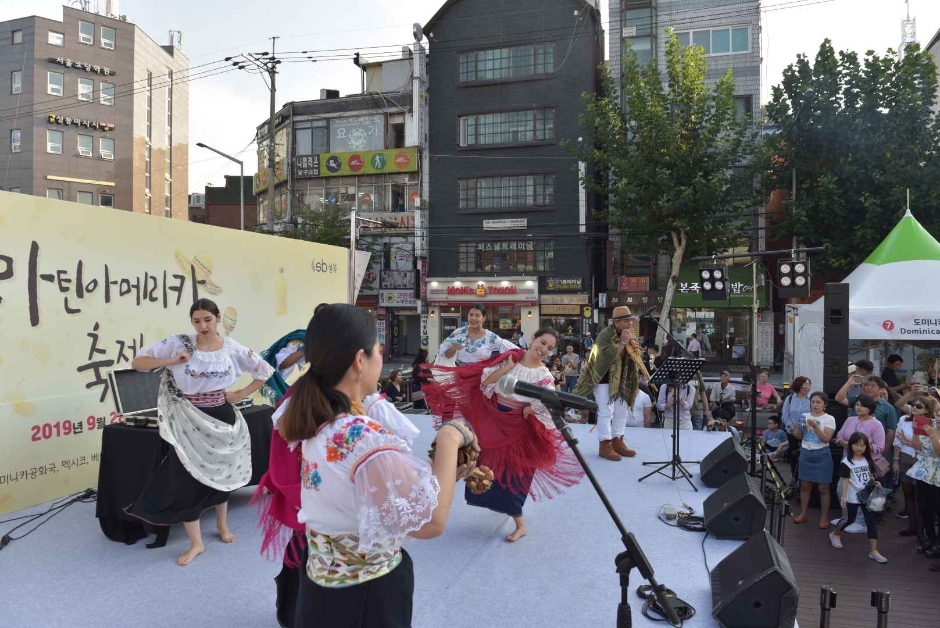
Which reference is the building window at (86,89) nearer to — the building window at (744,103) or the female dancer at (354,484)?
the building window at (744,103)

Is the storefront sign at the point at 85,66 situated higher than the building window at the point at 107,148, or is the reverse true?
the storefront sign at the point at 85,66

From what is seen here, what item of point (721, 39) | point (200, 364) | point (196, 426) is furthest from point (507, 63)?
point (196, 426)

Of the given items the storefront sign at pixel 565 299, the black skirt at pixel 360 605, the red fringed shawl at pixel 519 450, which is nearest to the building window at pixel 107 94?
the storefront sign at pixel 565 299

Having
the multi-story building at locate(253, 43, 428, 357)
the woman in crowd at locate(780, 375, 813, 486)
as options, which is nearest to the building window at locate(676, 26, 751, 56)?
the multi-story building at locate(253, 43, 428, 357)

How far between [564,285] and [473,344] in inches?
704

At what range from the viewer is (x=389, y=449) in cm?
160

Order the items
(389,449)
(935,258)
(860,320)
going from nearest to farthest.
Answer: (389,449), (860,320), (935,258)

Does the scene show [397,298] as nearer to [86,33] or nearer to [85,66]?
[85,66]

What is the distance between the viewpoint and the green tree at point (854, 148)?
51.9ft

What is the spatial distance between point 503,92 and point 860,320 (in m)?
17.2

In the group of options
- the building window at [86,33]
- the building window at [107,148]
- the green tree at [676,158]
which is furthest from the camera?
the building window at [107,148]

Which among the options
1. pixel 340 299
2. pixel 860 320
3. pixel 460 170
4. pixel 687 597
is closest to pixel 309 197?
pixel 460 170

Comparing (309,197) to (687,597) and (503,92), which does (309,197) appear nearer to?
(503,92)

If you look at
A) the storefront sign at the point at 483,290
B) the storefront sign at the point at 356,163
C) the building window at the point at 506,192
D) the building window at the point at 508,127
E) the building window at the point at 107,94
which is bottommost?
the storefront sign at the point at 483,290
